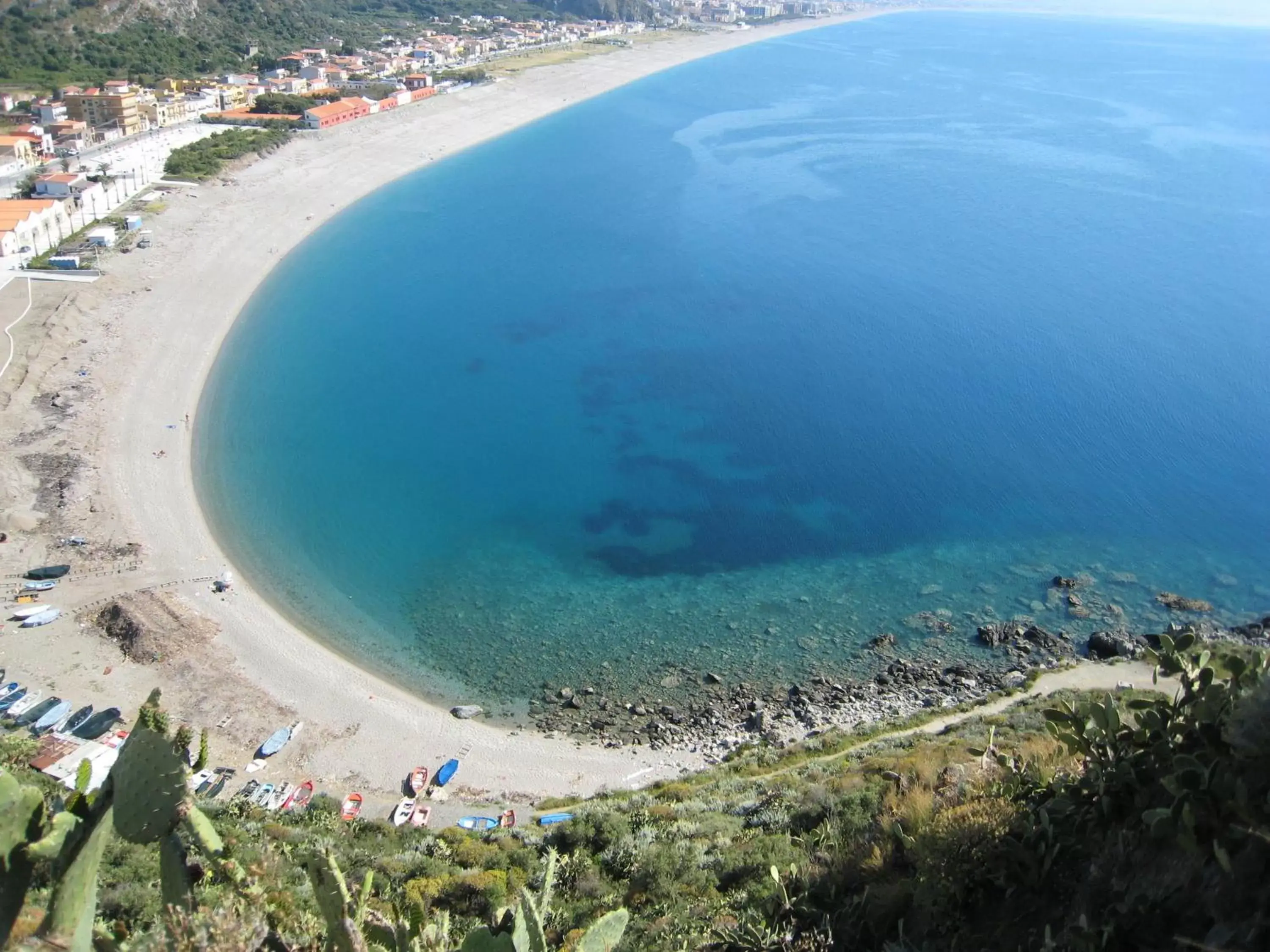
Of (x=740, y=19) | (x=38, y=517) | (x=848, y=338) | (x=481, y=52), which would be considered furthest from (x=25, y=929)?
(x=740, y=19)

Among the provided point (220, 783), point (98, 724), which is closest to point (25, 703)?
point (98, 724)

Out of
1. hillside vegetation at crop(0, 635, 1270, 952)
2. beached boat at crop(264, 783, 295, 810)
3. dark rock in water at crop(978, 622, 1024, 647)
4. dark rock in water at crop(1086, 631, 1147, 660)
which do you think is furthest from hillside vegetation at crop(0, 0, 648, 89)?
dark rock in water at crop(1086, 631, 1147, 660)

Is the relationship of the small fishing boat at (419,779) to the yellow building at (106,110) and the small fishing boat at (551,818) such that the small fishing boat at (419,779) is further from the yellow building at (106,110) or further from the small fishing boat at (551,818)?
the yellow building at (106,110)

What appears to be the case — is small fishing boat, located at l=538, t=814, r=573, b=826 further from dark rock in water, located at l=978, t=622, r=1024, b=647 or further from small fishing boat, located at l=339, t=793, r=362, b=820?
dark rock in water, located at l=978, t=622, r=1024, b=647

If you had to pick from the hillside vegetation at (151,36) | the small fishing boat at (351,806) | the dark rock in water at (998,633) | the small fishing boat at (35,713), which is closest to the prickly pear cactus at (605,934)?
the small fishing boat at (351,806)

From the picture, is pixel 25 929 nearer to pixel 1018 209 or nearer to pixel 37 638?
pixel 37 638
